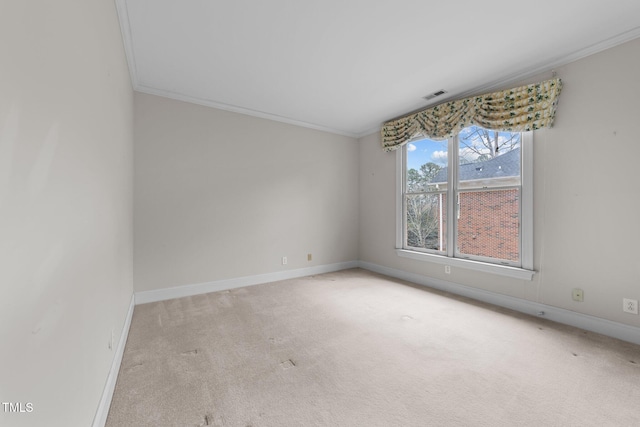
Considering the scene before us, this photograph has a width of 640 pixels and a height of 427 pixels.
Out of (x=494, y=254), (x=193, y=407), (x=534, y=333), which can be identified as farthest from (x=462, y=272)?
(x=193, y=407)

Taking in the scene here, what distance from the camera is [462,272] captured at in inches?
Result: 130

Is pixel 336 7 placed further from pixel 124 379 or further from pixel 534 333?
pixel 534 333

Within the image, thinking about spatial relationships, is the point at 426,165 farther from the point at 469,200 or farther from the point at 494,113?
the point at 494,113

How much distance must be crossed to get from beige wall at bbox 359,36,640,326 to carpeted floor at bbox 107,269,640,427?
0.39 meters

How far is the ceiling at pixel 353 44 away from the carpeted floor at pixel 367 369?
2.52 m

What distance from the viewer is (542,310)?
8.59 feet

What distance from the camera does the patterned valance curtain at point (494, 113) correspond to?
8.32 feet

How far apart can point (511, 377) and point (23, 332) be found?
2382 millimetres

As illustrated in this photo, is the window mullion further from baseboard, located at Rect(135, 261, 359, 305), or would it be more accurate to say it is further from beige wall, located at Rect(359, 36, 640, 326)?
baseboard, located at Rect(135, 261, 359, 305)

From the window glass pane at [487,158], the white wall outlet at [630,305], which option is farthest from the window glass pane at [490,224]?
the white wall outlet at [630,305]

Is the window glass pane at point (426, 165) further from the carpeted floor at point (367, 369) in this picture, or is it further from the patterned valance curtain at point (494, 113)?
the carpeted floor at point (367, 369)

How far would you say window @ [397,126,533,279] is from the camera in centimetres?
281

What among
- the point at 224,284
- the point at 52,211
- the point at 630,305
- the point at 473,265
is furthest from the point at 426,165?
the point at 52,211

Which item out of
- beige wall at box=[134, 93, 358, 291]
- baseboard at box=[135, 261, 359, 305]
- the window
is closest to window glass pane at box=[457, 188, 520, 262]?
the window
